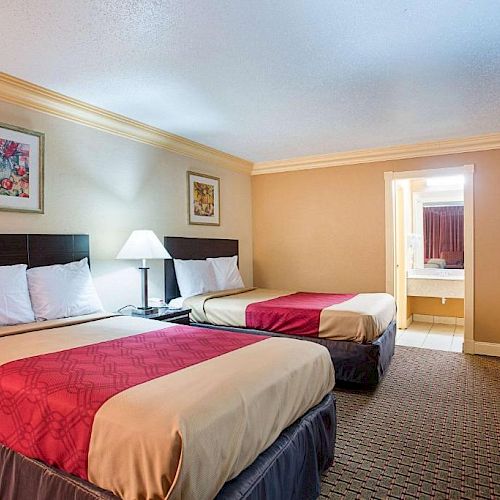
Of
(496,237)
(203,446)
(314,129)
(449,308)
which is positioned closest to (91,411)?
(203,446)

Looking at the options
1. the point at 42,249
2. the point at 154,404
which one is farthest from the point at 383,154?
the point at 154,404

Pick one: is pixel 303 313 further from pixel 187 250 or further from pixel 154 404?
pixel 154 404

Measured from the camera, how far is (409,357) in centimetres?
436

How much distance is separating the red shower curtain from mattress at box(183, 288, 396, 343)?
264 cm

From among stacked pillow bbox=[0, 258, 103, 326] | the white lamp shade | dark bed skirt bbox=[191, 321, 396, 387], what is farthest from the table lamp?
dark bed skirt bbox=[191, 321, 396, 387]

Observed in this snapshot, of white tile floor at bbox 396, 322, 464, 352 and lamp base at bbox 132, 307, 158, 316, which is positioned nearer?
lamp base at bbox 132, 307, 158, 316

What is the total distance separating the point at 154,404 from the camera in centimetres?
135

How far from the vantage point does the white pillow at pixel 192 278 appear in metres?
4.26

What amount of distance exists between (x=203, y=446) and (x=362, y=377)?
93.2 inches

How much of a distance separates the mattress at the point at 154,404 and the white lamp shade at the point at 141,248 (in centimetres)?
129

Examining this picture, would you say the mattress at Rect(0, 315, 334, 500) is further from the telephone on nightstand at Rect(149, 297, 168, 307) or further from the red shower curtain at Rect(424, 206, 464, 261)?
the red shower curtain at Rect(424, 206, 464, 261)

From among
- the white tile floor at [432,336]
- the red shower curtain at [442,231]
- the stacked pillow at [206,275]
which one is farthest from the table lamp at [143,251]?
the red shower curtain at [442,231]

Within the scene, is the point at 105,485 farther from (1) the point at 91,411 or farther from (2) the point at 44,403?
(2) the point at 44,403

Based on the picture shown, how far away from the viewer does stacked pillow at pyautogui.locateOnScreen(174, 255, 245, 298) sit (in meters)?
4.27
